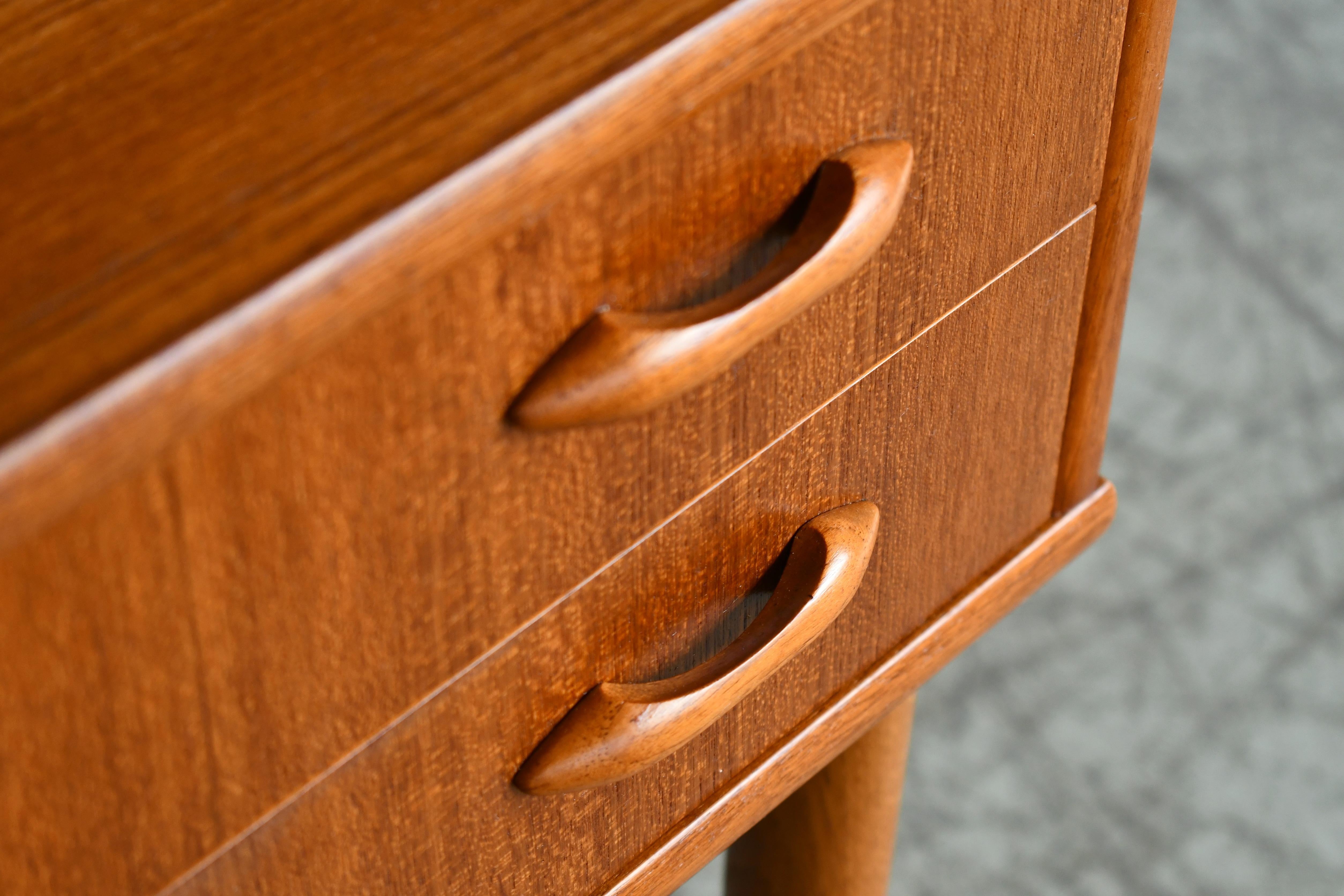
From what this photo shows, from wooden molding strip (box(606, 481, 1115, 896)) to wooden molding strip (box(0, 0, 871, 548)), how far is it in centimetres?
24

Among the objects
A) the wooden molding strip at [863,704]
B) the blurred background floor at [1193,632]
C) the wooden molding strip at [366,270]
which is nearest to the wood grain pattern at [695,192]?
the wooden molding strip at [366,270]

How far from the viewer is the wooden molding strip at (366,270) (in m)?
0.26

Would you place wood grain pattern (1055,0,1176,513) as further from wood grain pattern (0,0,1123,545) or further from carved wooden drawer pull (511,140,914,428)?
carved wooden drawer pull (511,140,914,428)

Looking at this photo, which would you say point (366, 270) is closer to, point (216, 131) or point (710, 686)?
point (216, 131)

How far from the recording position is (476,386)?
0.33m

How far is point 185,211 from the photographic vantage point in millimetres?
292

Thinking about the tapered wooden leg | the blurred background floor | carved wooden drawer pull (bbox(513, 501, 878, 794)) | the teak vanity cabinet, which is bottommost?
the blurred background floor

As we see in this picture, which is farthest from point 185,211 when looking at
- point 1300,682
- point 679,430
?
point 1300,682

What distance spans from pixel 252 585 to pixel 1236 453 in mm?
1047

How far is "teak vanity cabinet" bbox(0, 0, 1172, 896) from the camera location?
284mm

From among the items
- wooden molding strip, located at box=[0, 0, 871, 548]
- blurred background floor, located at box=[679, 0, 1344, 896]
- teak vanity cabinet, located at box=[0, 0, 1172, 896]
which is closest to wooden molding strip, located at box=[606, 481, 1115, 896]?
teak vanity cabinet, located at box=[0, 0, 1172, 896]

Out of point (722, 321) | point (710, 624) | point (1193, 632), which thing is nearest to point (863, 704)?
point (710, 624)

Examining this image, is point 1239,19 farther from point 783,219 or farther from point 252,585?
point 252,585

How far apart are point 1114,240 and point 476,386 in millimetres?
263
